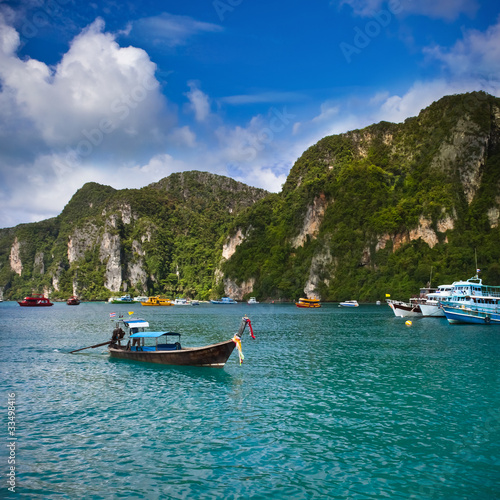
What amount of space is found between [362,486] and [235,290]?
181821mm

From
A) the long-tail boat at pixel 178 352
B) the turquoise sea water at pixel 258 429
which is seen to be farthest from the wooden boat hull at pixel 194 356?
the turquoise sea water at pixel 258 429

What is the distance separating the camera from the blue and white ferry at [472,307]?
215 ft

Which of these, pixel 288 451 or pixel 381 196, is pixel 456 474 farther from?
pixel 381 196

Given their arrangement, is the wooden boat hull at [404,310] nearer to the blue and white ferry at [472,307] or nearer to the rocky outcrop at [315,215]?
the blue and white ferry at [472,307]

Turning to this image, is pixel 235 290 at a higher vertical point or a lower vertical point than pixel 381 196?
lower

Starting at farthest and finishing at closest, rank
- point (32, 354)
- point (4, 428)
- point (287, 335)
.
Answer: point (287, 335) → point (32, 354) → point (4, 428)

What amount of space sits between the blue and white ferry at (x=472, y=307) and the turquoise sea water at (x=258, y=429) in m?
34.8

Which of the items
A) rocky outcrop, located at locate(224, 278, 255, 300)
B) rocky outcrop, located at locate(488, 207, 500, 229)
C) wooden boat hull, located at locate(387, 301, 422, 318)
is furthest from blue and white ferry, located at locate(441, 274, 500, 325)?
rocky outcrop, located at locate(224, 278, 255, 300)

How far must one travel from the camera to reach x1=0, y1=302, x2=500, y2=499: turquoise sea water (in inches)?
506

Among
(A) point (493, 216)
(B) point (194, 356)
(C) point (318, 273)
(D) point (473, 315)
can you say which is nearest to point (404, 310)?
(D) point (473, 315)

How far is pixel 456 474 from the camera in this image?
13422mm

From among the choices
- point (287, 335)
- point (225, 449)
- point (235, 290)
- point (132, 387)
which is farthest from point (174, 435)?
point (235, 290)

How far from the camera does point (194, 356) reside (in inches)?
1167

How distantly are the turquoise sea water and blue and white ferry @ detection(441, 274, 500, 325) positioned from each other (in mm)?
34781
